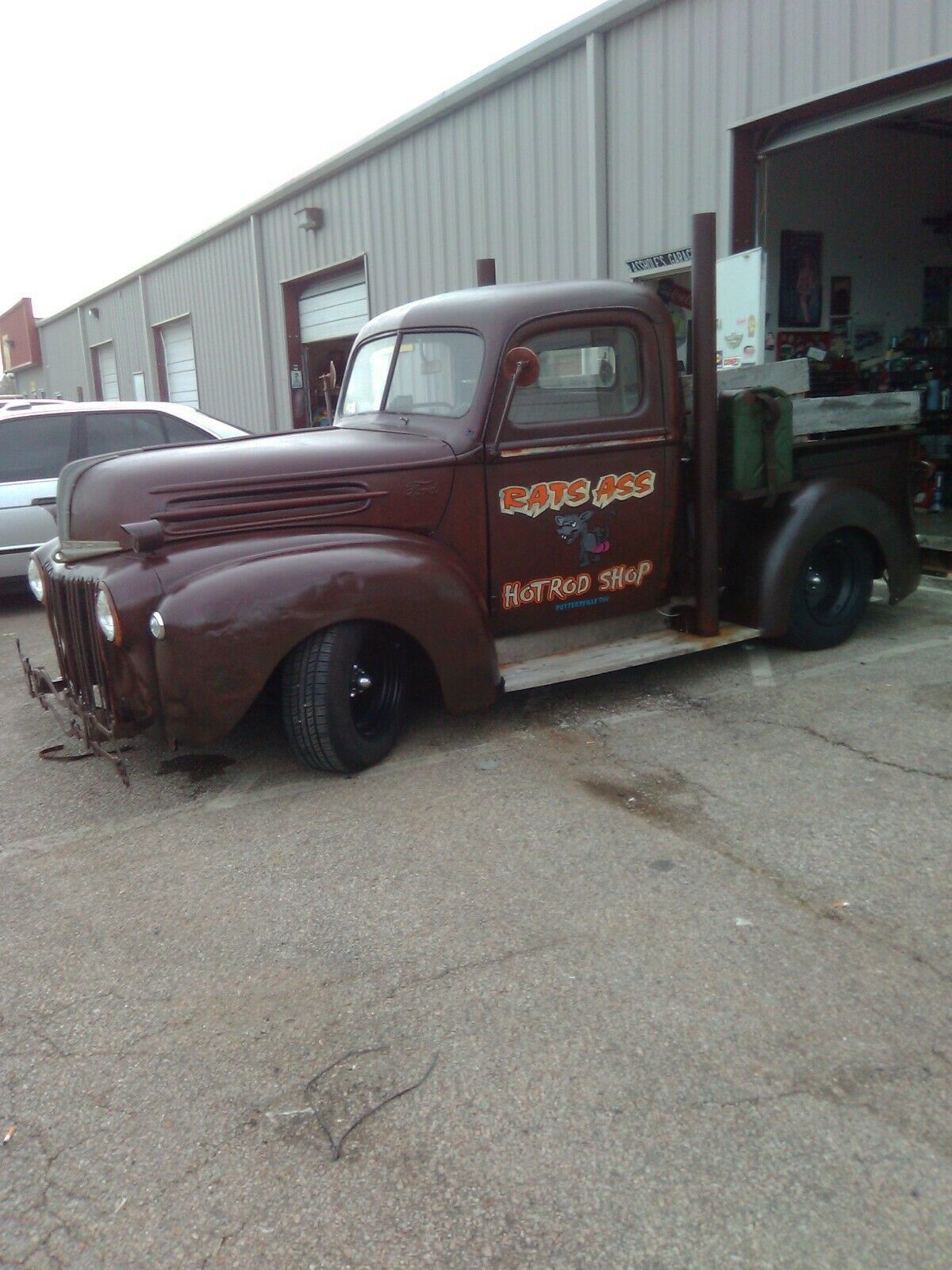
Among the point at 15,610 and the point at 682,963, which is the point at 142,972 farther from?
the point at 15,610

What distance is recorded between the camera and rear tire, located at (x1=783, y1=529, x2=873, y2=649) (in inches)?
221

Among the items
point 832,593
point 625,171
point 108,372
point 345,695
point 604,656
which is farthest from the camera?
point 108,372

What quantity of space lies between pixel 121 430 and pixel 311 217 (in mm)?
6720

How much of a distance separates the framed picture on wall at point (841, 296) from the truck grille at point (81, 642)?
326 inches

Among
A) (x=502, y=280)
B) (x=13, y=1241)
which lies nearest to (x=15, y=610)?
(x=502, y=280)

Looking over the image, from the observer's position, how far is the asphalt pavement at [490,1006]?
197 cm

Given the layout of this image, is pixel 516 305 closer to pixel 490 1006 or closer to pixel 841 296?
pixel 490 1006

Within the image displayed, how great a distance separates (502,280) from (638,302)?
19.0 ft

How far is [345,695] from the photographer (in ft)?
13.2

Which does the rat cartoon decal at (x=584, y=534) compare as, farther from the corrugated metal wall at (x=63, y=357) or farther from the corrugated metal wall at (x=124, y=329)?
the corrugated metal wall at (x=63, y=357)

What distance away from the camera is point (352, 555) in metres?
4.02

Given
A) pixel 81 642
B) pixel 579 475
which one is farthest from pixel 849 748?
pixel 81 642

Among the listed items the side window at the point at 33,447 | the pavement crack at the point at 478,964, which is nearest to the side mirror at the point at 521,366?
the pavement crack at the point at 478,964

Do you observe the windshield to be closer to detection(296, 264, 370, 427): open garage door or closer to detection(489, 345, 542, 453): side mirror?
detection(489, 345, 542, 453): side mirror
